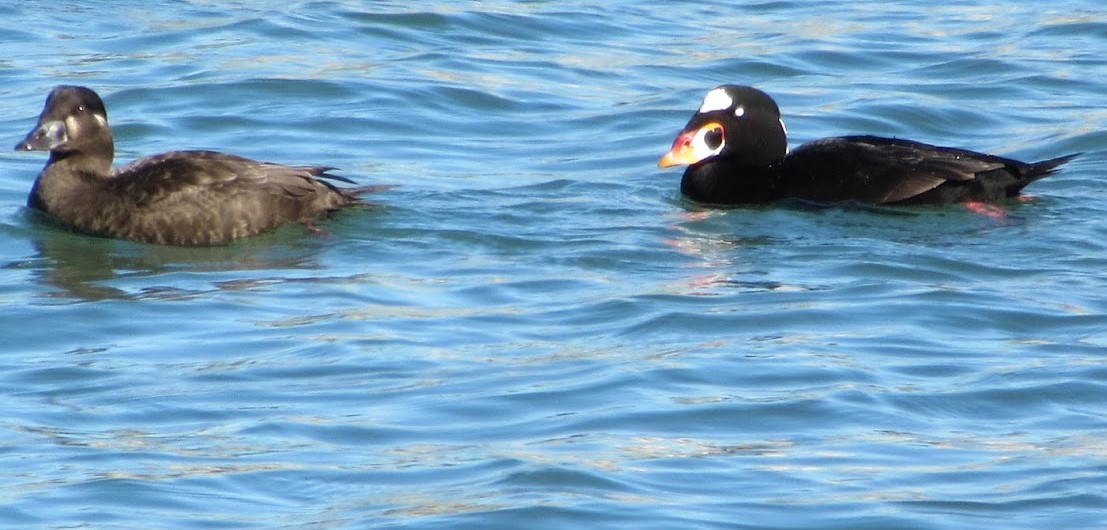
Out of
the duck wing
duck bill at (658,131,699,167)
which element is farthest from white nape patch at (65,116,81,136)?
the duck wing

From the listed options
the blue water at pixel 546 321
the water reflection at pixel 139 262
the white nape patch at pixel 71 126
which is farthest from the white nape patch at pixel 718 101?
the white nape patch at pixel 71 126

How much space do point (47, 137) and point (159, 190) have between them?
71 centimetres

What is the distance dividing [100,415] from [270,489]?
1.05 m

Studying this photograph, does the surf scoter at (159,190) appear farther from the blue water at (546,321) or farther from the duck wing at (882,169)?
the duck wing at (882,169)

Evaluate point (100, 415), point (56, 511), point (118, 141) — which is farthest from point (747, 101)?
point (56, 511)

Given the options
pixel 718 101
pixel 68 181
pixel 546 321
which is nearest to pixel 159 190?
pixel 68 181

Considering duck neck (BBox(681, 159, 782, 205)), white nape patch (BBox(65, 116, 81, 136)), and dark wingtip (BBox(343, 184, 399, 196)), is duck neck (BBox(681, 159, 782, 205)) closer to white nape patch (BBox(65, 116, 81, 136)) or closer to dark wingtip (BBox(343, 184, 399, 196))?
dark wingtip (BBox(343, 184, 399, 196))

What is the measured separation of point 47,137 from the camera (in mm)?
9836

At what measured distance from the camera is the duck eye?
10.7 m

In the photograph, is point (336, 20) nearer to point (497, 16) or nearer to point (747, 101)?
point (497, 16)

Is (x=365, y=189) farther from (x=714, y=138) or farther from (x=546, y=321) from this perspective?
(x=546, y=321)

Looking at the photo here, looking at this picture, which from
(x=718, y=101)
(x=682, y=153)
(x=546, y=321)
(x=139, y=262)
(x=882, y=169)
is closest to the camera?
(x=546, y=321)

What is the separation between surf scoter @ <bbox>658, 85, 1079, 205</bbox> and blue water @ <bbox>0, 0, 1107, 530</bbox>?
156 mm

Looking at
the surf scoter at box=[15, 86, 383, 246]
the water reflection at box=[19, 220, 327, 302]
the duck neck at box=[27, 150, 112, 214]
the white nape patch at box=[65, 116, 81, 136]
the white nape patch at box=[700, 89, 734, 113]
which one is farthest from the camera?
the white nape patch at box=[700, 89, 734, 113]
